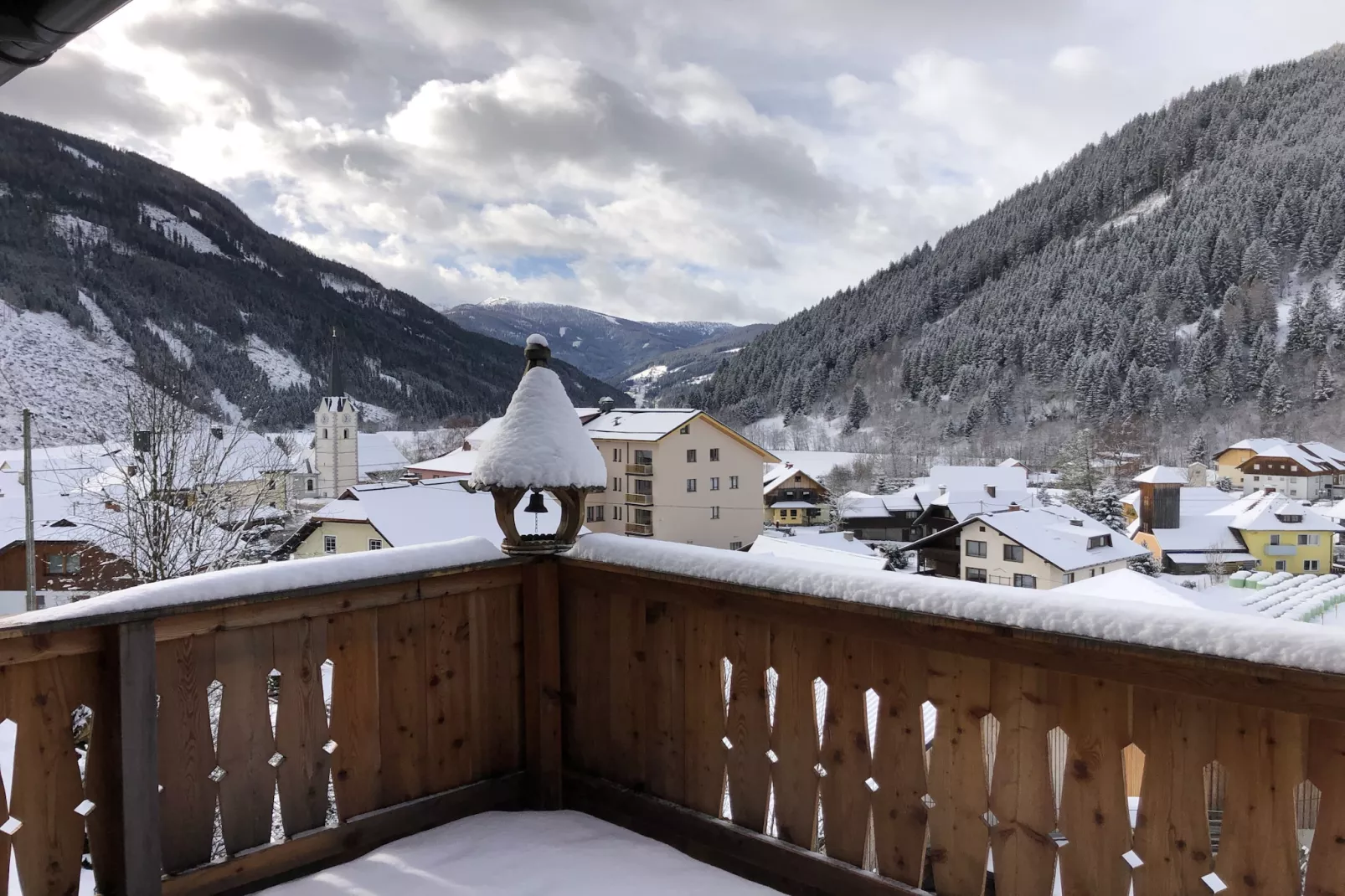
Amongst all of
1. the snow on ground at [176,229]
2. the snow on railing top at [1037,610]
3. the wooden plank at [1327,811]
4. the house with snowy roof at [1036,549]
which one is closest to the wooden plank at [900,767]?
the snow on railing top at [1037,610]

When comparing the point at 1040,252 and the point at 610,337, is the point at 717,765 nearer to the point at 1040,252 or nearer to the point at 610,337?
the point at 1040,252

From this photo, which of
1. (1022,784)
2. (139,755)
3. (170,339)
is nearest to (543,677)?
(139,755)

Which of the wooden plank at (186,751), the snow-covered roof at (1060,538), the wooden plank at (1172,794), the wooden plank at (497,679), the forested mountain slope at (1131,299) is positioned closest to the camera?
the wooden plank at (1172,794)

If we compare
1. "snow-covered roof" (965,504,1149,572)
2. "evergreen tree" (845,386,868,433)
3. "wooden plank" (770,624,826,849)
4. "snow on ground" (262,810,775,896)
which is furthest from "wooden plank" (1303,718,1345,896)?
"evergreen tree" (845,386,868,433)

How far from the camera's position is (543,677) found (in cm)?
286

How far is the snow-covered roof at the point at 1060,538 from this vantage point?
22.1 metres

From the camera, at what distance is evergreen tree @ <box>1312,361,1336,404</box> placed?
4506 cm

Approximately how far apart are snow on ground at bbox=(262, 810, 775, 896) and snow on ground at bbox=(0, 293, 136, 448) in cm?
1417

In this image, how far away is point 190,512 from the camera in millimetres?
11438

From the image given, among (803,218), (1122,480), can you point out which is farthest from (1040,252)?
(803,218)

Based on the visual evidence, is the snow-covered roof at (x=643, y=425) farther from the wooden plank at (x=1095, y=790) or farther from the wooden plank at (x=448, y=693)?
the wooden plank at (x=1095, y=790)

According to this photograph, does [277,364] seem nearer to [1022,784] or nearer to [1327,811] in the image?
[1022,784]

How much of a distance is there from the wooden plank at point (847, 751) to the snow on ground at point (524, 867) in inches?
13.8

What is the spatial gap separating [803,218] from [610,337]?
14849 centimetres
